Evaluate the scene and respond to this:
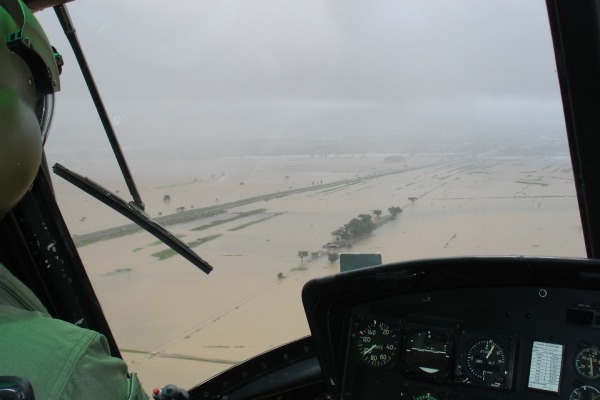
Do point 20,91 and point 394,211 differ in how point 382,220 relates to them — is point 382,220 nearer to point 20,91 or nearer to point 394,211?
point 394,211

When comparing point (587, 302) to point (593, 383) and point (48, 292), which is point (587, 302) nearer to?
point (593, 383)

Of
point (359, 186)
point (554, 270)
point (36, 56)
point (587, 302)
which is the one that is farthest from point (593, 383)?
point (36, 56)

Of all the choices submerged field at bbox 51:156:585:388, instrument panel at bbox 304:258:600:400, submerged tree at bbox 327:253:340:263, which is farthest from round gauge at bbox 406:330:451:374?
submerged tree at bbox 327:253:340:263

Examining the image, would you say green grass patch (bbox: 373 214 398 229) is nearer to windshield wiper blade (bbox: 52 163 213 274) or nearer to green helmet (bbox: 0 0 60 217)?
windshield wiper blade (bbox: 52 163 213 274)

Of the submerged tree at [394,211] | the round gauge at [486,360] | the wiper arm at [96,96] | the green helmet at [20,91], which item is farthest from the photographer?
the submerged tree at [394,211]

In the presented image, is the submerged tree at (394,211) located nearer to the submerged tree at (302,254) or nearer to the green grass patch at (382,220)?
the green grass patch at (382,220)

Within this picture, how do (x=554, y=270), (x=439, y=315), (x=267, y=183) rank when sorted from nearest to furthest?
(x=554, y=270) < (x=439, y=315) < (x=267, y=183)

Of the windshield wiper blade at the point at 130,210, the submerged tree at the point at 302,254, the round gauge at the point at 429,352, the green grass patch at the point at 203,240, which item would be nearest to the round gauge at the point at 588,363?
the round gauge at the point at 429,352
